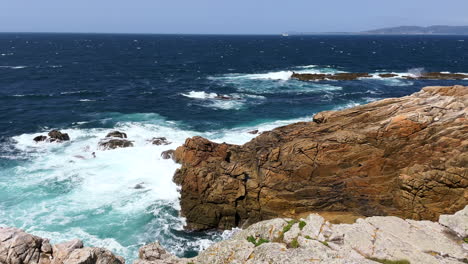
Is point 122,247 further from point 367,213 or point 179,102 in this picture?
point 179,102

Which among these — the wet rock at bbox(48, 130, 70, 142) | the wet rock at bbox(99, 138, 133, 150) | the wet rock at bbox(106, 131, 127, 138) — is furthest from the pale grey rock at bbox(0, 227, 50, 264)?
the wet rock at bbox(48, 130, 70, 142)

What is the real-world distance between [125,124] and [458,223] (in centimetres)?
4415

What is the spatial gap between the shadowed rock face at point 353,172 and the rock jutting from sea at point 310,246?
7.31 meters

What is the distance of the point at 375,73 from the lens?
331 ft

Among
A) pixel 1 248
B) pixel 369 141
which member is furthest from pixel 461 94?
pixel 1 248

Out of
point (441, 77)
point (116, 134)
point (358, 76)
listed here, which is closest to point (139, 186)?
point (116, 134)

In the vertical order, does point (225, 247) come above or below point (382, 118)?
below

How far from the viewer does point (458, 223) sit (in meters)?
18.1

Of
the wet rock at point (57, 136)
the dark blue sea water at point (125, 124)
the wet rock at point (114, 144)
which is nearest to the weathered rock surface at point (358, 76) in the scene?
the dark blue sea water at point (125, 124)

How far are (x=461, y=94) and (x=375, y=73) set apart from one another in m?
74.1

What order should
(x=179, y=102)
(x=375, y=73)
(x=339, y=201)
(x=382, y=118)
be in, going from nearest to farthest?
(x=339, y=201) → (x=382, y=118) → (x=179, y=102) → (x=375, y=73)

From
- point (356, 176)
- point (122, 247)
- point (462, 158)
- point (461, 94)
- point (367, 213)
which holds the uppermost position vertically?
point (461, 94)

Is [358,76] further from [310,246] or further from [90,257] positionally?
[90,257]

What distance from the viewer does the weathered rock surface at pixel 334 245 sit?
1505cm
